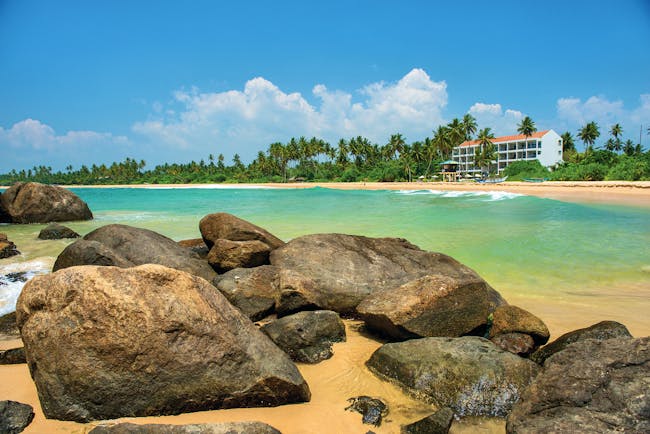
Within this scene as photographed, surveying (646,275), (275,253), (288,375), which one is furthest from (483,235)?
(288,375)

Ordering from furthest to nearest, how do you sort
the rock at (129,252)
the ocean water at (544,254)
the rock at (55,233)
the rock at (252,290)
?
the rock at (55,233), the ocean water at (544,254), the rock at (129,252), the rock at (252,290)

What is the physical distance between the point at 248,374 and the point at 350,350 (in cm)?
164

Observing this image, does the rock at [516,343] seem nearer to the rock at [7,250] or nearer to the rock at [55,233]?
the rock at [7,250]

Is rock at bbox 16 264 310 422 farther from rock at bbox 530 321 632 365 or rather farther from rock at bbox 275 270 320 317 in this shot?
rock at bbox 530 321 632 365

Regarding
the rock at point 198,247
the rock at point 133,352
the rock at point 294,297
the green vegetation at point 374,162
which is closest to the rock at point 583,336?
the rock at point 133,352

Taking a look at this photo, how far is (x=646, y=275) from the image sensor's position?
367 inches

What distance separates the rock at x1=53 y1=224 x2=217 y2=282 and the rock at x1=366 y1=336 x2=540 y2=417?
12.2 ft

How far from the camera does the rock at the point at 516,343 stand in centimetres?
482

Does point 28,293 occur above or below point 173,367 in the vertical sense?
above

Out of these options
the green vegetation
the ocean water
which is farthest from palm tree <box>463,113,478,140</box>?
the ocean water

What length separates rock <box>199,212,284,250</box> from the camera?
8461 mm

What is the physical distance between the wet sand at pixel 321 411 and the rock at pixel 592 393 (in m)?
0.54

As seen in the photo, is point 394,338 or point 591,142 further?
point 591,142

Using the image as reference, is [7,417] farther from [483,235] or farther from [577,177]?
[577,177]
